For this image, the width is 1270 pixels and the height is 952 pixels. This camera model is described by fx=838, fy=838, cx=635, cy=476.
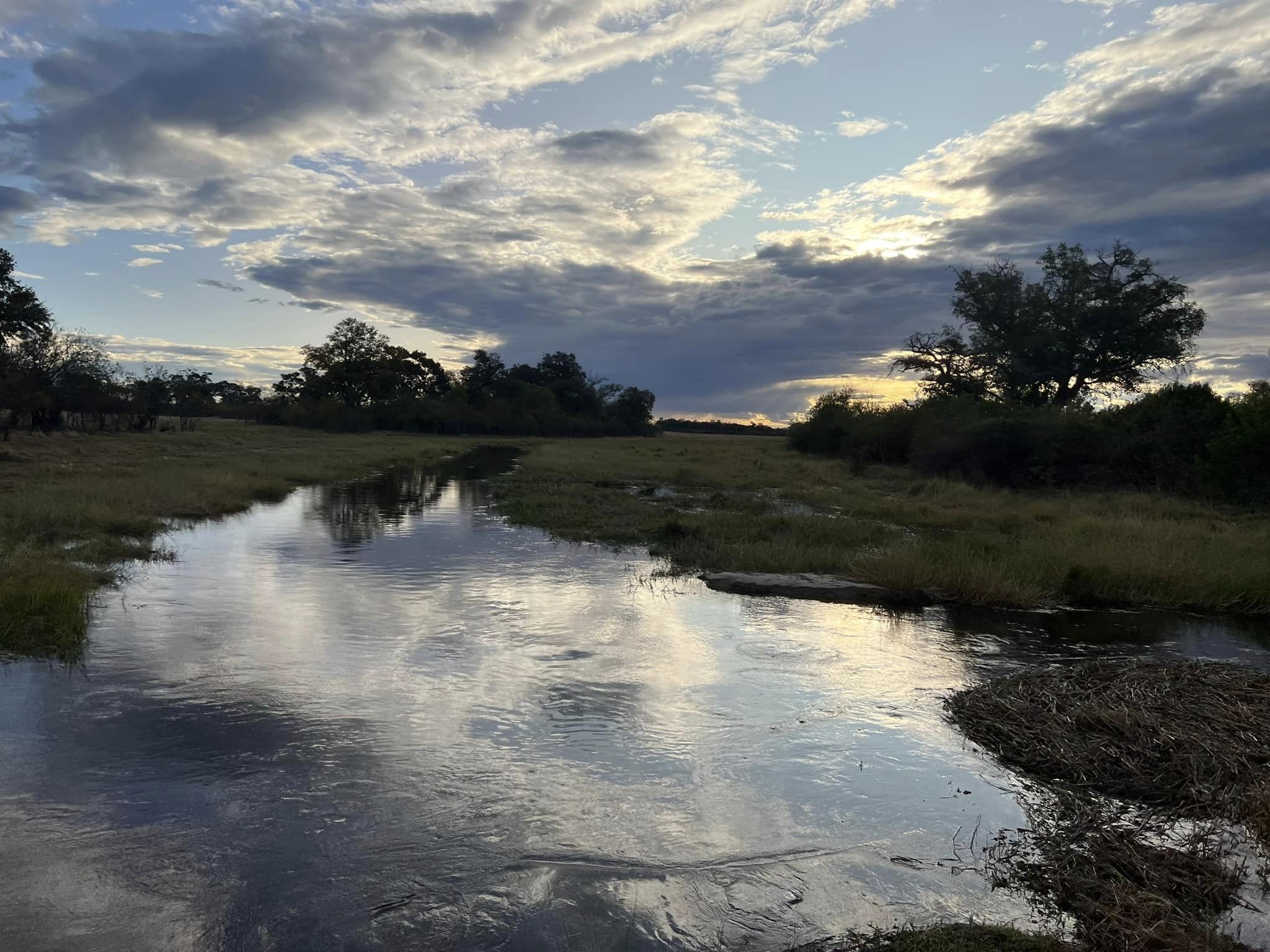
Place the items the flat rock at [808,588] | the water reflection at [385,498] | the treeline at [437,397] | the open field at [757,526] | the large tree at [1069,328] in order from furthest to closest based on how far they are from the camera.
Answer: the treeline at [437,397]
the large tree at [1069,328]
the water reflection at [385,498]
the flat rock at [808,588]
the open field at [757,526]

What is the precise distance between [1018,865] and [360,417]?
107 metres

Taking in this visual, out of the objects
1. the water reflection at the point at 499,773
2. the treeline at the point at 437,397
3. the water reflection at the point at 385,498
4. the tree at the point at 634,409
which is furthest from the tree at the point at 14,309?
the tree at the point at 634,409

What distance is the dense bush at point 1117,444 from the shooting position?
26.5 meters

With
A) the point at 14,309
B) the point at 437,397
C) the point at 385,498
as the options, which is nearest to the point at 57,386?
the point at 14,309

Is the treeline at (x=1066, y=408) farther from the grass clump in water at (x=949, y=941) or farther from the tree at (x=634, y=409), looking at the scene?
the tree at (x=634, y=409)

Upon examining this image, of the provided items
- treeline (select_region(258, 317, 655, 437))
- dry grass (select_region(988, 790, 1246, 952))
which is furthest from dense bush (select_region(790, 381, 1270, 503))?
treeline (select_region(258, 317, 655, 437))

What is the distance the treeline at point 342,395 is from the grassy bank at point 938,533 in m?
31.1

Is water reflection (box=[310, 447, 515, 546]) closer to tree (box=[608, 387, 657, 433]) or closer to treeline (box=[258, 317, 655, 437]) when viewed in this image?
treeline (box=[258, 317, 655, 437])

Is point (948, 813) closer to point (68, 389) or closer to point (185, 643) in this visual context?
point (185, 643)

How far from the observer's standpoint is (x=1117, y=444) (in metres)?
32.9

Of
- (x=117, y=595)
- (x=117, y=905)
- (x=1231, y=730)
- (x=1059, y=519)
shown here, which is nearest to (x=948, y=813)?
(x=1231, y=730)

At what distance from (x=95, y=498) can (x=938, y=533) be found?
21.9 m

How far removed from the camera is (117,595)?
1283 cm

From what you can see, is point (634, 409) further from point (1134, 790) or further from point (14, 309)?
point (1134, 790)
